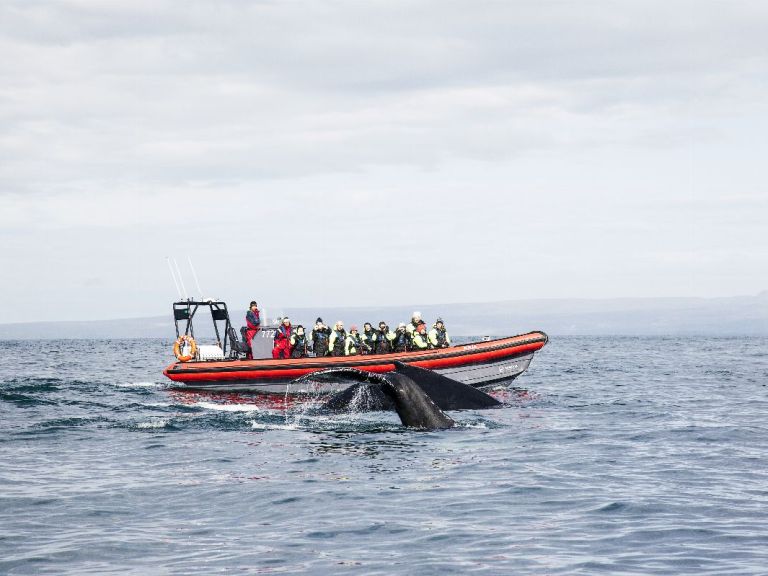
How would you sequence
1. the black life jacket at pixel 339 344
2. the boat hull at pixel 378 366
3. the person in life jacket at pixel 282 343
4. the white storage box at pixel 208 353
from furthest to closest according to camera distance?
1. the white storage box at pixel 208 353
2. the person in life jacket at pixel 282 343
3. the black life jacket at pixel 339 344
4. the boat hull at pixel 378 366

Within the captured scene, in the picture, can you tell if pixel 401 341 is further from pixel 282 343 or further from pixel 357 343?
pixel 282 343

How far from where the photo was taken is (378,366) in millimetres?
29047

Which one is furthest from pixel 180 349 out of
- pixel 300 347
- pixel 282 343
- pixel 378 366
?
pixel 378 366

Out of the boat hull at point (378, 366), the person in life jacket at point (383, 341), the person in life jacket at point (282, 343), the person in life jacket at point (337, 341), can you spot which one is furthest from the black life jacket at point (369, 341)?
the person in life jacket at point (282, 343)

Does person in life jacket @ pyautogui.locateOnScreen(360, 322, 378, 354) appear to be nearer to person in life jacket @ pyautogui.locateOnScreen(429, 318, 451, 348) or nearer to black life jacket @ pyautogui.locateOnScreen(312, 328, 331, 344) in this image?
black life jacket @ pyautogui.locateOnScreen(312, 328, 331, 344)

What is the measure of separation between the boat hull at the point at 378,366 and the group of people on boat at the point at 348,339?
3.69ft

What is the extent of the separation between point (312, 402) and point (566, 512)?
53.5 ft

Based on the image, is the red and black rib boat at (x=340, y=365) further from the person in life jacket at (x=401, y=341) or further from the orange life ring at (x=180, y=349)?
the person in life jacket at (x=401, y=341)

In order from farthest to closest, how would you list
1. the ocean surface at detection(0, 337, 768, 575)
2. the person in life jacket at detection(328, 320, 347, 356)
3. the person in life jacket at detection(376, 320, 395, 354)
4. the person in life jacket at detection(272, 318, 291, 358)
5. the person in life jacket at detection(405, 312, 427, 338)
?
the person in life jacket at detection(272, 318, 291, 358) < the person in life jacket at detection(376, 320, 395, 354) < the person in life jacket at detection(405, 312, 427, 338) < the person in life jacket at detection(328, 320, 347, 356) < the ocean surface at detection(0, 337, 768, 575)

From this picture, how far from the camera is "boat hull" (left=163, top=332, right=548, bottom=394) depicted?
29.0 metres

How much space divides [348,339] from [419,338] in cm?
229

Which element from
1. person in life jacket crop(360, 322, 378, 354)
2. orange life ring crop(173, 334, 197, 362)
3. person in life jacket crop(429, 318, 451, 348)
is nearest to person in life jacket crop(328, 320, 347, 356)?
person in life jacket crop(360, 322, 378, 354)

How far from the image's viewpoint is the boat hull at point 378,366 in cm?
2900

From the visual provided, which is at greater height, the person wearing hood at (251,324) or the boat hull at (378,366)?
the person wearing hood at (251,324)
